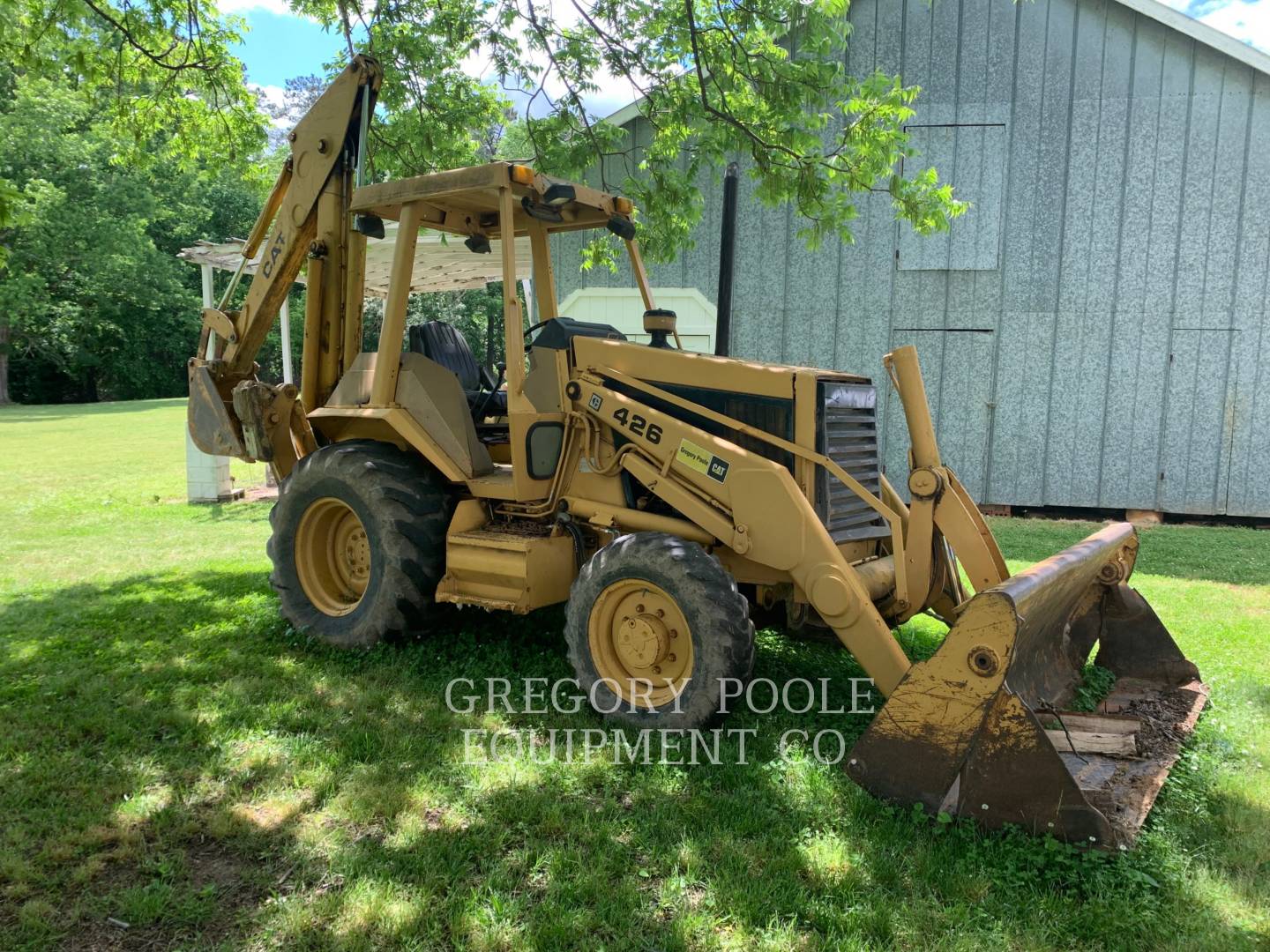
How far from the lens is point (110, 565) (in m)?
7.45

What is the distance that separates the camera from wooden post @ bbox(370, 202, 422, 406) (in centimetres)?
486

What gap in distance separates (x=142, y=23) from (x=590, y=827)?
8033mm

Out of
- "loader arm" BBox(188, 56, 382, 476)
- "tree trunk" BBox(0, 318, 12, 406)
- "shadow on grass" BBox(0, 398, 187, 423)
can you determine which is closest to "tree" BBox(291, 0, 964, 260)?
"loader arm" BBox(188, 56, 382, 476)

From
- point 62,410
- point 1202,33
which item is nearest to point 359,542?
point 1202,33

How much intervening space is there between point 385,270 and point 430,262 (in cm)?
166

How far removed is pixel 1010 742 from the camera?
289 centimetres

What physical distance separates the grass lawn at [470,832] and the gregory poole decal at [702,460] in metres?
1.14

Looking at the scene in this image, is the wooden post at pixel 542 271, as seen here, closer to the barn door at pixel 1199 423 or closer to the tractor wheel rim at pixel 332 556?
the tractor wheel rim at pixel 332 556

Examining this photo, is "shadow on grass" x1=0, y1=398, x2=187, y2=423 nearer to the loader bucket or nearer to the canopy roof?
the canopy roof

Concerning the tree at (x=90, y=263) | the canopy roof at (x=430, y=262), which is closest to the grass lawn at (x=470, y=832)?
the canopy roof at (x=430, y=262)

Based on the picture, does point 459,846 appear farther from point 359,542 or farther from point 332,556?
point 332,556

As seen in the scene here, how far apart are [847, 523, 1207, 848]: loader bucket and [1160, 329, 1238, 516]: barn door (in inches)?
308

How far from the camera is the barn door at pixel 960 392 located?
10648 millimetres

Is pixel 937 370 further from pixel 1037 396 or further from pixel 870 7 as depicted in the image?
pixel 870 7
